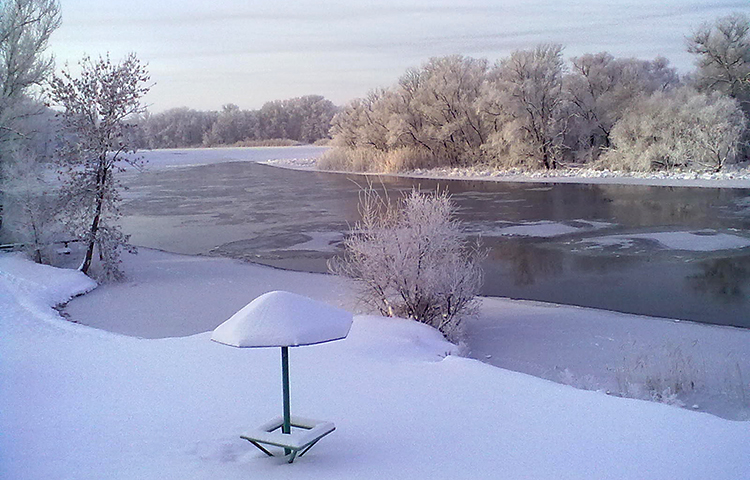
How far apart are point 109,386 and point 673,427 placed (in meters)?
4.69

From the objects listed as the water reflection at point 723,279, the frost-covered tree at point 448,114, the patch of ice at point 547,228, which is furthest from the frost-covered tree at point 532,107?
the water reflection at point 723,279

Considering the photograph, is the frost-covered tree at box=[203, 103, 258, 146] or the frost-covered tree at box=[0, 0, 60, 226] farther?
the frost-covered tree at box=[203, 103, 258, 146]

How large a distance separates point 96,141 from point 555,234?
10665mm

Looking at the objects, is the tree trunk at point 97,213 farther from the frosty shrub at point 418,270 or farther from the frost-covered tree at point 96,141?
the frosty shrub at point 418,270

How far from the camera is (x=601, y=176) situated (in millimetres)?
31219

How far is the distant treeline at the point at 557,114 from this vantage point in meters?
30.7

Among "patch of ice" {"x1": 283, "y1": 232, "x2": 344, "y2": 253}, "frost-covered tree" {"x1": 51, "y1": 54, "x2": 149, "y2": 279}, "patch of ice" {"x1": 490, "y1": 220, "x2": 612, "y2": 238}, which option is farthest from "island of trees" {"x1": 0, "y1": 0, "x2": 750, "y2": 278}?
"patch of ice" {"x1": 490, "y1": 220, "x2": 612, "y2": 238}

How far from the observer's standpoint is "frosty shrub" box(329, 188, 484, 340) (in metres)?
9.07

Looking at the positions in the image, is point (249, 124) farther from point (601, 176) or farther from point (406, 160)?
point (601, 176)

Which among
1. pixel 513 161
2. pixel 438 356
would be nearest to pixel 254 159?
pixel 513 161

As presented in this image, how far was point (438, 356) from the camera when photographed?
24.4 feet

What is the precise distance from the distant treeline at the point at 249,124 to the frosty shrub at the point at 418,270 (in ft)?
250

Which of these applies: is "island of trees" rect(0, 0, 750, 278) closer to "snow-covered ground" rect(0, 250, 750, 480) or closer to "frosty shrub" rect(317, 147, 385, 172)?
"frosty shrub" rect(317, 147, 385, 172)

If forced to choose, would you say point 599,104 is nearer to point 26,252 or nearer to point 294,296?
point 26,252
